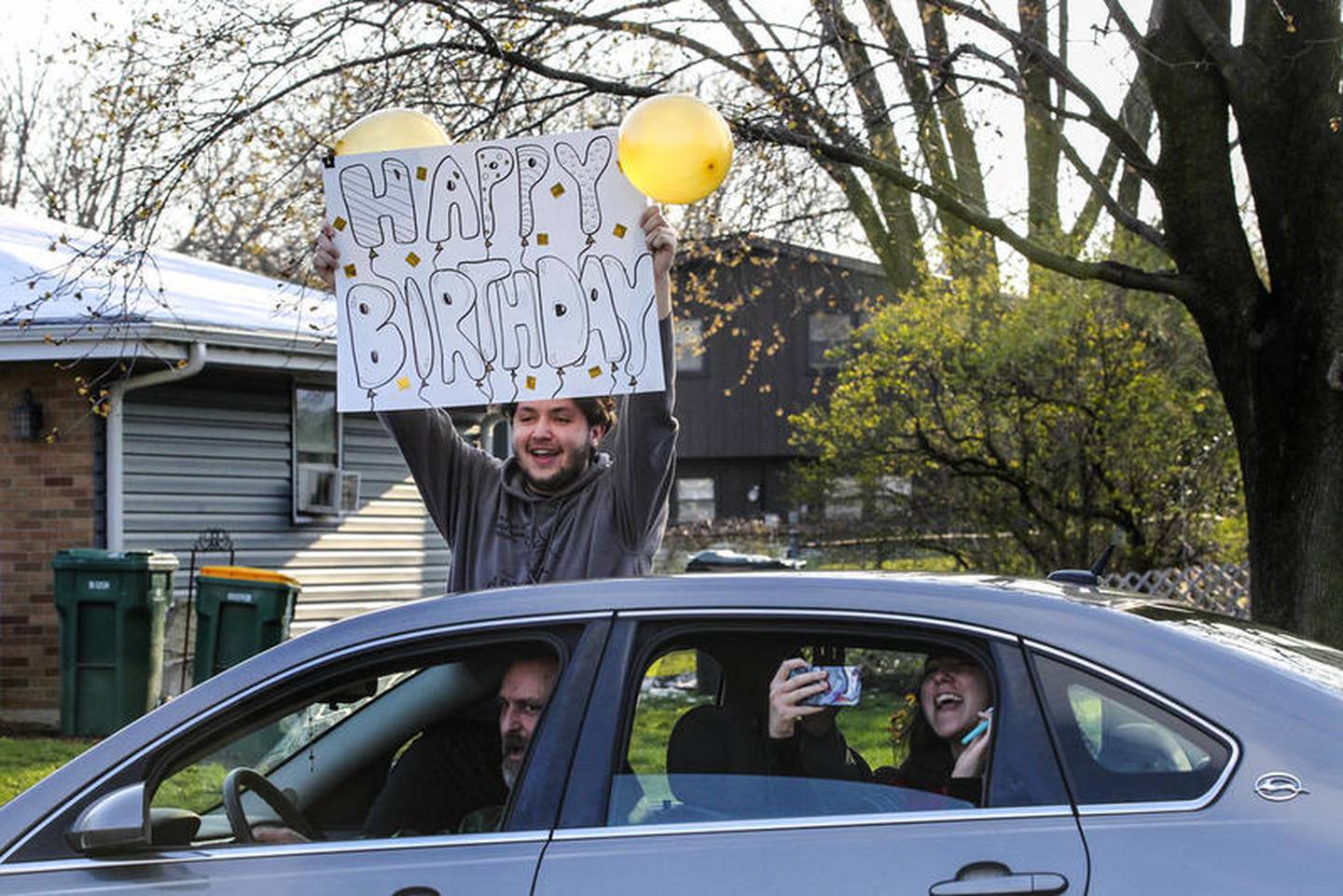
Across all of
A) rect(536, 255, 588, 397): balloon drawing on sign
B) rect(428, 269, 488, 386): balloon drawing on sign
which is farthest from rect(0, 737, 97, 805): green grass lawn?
rect(536, 255, 588, 397): balloon drawing on sign

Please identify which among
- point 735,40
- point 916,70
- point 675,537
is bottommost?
point 675,537

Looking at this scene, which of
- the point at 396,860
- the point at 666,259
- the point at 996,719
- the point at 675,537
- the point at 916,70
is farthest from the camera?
the point at 675,537

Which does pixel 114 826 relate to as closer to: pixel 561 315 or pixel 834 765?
pixel 834 765

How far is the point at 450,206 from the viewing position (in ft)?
17.2

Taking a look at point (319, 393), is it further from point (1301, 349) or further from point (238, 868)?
point (238, 868)

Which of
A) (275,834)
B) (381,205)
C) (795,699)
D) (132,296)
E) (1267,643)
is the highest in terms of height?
(132,296)

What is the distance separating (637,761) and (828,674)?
414mm

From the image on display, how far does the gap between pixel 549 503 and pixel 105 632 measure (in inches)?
309

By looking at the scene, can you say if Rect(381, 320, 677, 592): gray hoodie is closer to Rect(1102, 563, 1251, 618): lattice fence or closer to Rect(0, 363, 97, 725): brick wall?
Rect(0, 363, 97, 725): brick wall

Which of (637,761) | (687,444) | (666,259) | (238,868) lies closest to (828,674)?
(637,761)

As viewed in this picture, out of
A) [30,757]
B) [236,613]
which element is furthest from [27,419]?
[30,757]

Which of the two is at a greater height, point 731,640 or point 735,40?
point 735,40

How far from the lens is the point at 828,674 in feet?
11.0

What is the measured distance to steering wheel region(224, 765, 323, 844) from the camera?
351 cm
